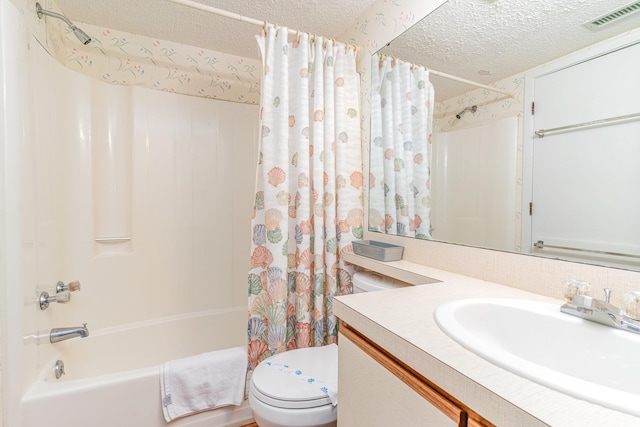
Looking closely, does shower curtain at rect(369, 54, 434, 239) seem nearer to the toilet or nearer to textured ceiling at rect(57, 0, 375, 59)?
textured ceiling at rect(57, 0, 375, 59)

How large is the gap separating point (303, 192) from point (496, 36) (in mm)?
1011

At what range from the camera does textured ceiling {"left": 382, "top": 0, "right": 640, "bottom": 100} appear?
872mm

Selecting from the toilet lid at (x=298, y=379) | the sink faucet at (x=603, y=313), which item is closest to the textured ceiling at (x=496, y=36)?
the sink faucet at (x=603, y=313)

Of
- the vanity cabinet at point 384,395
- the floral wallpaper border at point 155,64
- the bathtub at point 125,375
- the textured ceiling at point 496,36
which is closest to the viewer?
the vanity cabinet at point 384,395

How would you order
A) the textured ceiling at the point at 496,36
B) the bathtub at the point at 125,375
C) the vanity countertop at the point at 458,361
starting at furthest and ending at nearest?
1. the bathtub at the point at 125,375
2. the textured ceiling at the point at 496,36
3. the vanity countertop at the point at 458,361

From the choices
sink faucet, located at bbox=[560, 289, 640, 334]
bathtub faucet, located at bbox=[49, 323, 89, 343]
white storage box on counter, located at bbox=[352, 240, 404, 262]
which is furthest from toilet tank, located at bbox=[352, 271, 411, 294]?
bathtub faucet, located at bbox=[49, 323, 89, 343]

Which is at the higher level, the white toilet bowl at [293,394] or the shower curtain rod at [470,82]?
the shower curtain rod at [470,82]

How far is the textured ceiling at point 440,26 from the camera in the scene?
3.00ft

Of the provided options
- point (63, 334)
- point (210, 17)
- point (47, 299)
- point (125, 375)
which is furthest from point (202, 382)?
point (210, 17)

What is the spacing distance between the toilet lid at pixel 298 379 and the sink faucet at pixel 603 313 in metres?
0.80

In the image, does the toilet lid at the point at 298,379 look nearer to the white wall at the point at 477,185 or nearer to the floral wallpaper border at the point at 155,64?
the white wall at the point at 477,185

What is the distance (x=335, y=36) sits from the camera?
202cm

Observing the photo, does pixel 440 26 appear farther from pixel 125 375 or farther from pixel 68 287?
pixel 68 287

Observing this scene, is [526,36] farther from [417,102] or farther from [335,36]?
[335,36]
